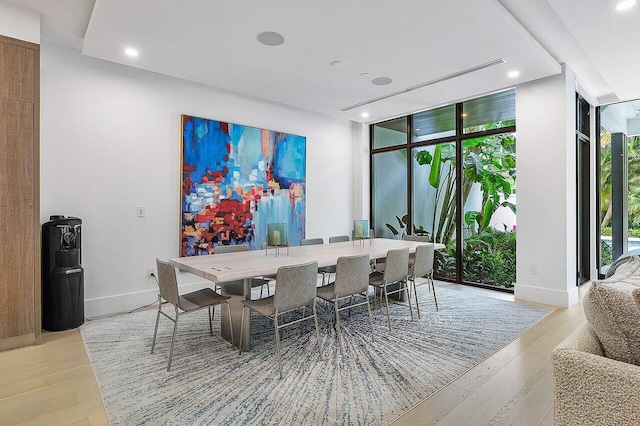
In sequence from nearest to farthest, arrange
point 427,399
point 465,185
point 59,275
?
point 427,399, point 59,275, point 465,185

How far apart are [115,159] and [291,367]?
310cm

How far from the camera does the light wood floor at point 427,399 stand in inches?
79.1

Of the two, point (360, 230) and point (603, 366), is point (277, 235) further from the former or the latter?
point (603, 366)

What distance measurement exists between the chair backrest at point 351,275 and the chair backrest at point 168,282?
1268 millimetres

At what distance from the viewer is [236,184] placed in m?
4.91

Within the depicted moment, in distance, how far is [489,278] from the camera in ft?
17.2

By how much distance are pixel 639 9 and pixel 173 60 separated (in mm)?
4200

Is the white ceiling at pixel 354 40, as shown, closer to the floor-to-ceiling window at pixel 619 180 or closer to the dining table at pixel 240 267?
the floor-to-ceiling window at pixel 619 180

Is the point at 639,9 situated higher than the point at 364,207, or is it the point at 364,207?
the point at 639,9

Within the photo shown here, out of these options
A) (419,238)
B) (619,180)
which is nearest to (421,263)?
(419,238)

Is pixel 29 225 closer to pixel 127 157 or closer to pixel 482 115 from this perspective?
pixel 127 157

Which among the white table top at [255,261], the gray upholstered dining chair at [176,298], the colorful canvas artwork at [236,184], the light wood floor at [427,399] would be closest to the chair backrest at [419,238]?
the white table top at [255,261]

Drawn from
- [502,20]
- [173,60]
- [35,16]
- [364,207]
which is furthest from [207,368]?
[364,207]

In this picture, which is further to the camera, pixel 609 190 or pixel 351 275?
pixel 609 190
